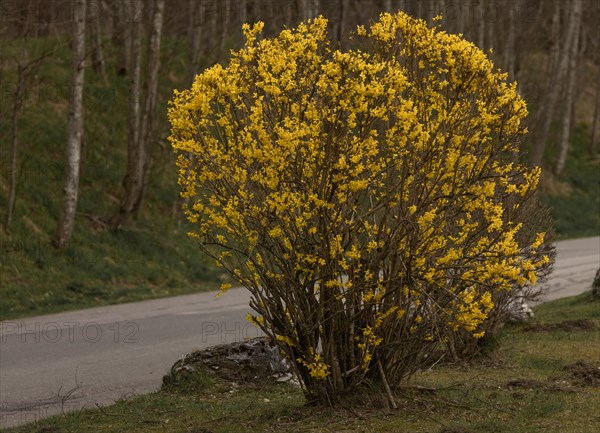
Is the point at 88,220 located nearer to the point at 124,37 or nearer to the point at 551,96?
the point at 124,37

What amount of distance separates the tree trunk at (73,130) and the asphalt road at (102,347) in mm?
2798

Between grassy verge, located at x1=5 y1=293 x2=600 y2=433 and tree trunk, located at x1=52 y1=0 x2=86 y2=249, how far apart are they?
9.17m

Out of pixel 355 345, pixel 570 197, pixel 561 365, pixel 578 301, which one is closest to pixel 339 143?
pixel 355 345

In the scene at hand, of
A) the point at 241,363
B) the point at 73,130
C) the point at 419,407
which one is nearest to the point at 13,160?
the point at 73,130

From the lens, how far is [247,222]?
7.43m

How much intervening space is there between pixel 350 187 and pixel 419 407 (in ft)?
6.50

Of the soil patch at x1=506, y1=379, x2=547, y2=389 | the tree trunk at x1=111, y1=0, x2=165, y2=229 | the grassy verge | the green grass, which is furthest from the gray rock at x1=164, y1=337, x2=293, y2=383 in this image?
the tree trunk at x1=111, y1=0, x2=165, y2=229

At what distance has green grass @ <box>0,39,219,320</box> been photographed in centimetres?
1664

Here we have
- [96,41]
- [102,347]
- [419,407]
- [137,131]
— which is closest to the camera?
[419,407]

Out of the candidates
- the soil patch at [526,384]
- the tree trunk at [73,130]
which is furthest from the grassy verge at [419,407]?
the tree trunk at [73,130]

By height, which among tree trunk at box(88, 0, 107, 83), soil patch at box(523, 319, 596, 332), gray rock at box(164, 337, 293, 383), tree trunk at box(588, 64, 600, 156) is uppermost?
tree trunk at box(88, 0, 107, 83)

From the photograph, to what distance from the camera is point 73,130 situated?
A: 17.7 meters

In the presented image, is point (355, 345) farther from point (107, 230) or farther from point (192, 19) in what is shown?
point (192, 19)

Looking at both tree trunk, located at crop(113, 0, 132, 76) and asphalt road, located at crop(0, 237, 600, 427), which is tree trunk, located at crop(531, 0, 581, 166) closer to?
tree trunk, located at crop(113, 0, 132, 76)
